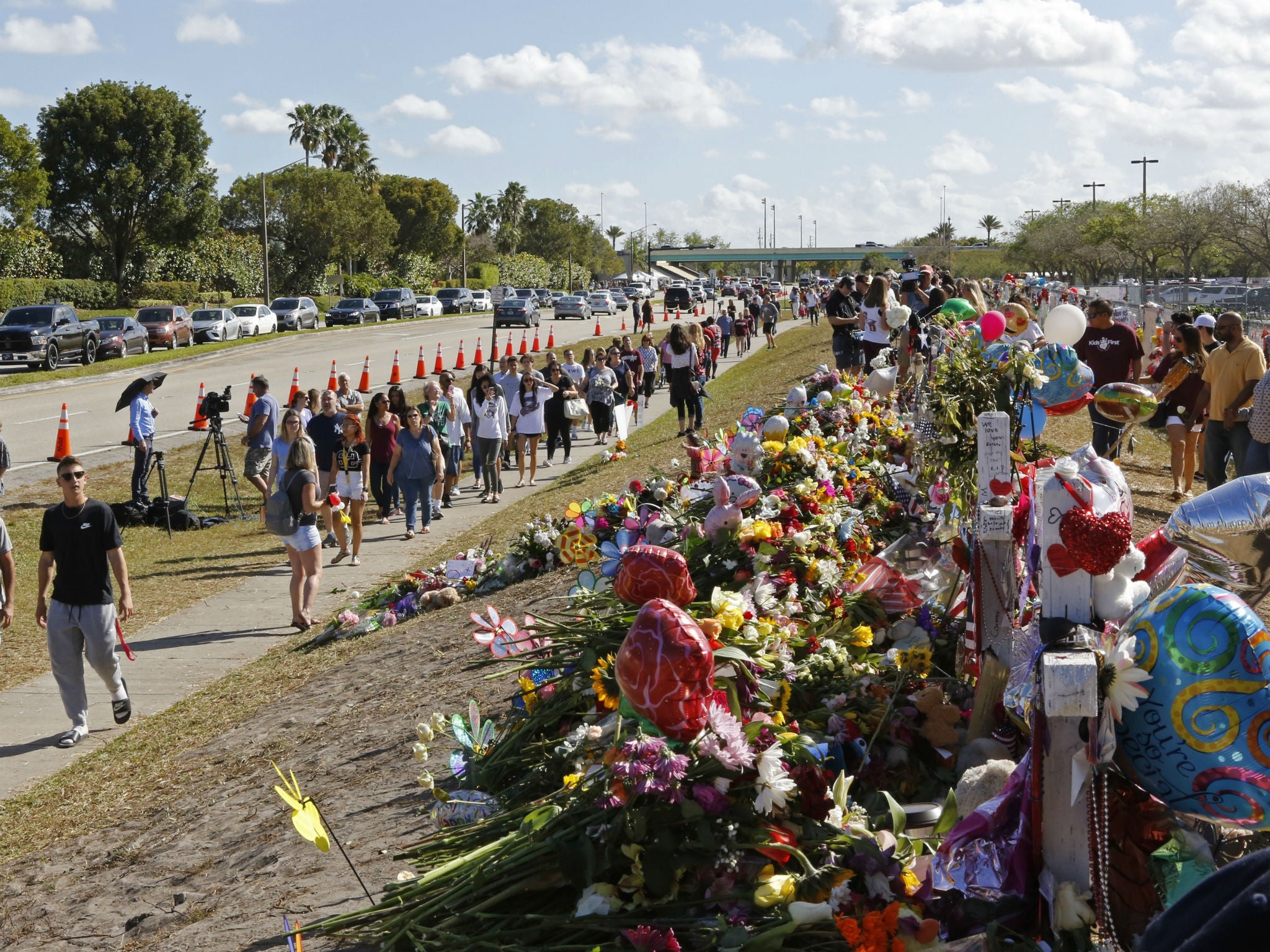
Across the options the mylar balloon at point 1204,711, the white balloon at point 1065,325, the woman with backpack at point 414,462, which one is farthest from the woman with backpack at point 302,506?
the mylar balloon at point 1204,711

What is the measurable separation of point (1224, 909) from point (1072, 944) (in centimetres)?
202

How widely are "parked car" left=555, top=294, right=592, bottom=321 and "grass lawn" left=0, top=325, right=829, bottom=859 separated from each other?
43150mm

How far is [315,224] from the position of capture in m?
62.4

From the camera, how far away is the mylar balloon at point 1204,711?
293 centimetres

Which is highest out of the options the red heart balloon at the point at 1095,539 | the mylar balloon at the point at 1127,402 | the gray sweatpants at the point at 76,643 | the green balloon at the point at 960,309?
the green balloon at the point at 960,309

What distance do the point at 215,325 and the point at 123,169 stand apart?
15811mm

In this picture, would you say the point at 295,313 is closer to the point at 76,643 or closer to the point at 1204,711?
the point at 76,643

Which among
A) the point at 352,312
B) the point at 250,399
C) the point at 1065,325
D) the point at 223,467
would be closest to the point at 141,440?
the point at 223,467

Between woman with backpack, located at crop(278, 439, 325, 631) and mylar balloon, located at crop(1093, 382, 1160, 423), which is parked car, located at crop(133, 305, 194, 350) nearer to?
woman with backpack, located at crop(278, 439, 325, 631)

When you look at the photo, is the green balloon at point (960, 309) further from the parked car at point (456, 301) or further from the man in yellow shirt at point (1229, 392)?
the parked car at point (456, 301)

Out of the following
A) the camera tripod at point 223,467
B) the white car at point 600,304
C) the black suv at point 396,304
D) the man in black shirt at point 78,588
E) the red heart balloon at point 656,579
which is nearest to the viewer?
the red heart balloon at point 656,579

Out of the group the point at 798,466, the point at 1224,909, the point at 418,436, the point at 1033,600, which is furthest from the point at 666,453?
the point at 1224,909

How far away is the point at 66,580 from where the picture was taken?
7.91 m

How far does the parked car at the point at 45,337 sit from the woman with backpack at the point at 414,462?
65.1 feet
